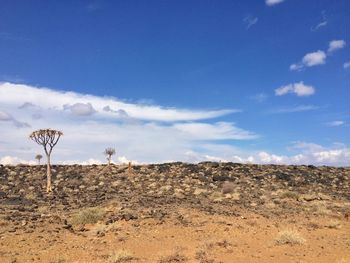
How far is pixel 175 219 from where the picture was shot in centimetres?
2202

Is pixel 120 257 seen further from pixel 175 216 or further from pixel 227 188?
pixel 227 188

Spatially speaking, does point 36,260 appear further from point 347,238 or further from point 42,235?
point 347,238

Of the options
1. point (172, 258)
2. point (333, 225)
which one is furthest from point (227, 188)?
point (172, 258)

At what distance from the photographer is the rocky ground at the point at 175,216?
1618 cm

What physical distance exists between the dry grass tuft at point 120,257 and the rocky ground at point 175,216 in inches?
1.3

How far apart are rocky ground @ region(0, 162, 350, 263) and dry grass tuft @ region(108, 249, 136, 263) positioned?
0.03m

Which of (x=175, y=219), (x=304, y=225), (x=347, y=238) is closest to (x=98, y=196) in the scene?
(x=175, y=219)

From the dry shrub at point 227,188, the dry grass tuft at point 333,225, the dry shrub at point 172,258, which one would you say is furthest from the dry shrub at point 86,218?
the dry shrub at point 227,188

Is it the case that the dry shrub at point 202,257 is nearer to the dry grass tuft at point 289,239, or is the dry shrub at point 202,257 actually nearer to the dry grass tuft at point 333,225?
the dry grass tuft at point 289,239

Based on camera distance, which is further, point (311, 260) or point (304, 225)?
point (304, 225)

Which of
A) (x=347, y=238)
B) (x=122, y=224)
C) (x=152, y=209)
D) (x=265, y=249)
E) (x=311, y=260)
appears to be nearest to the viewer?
(x=311, y=260)

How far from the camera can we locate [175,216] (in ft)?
74.8

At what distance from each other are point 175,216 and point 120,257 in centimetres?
801

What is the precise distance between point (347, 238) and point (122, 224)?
10.0 m
